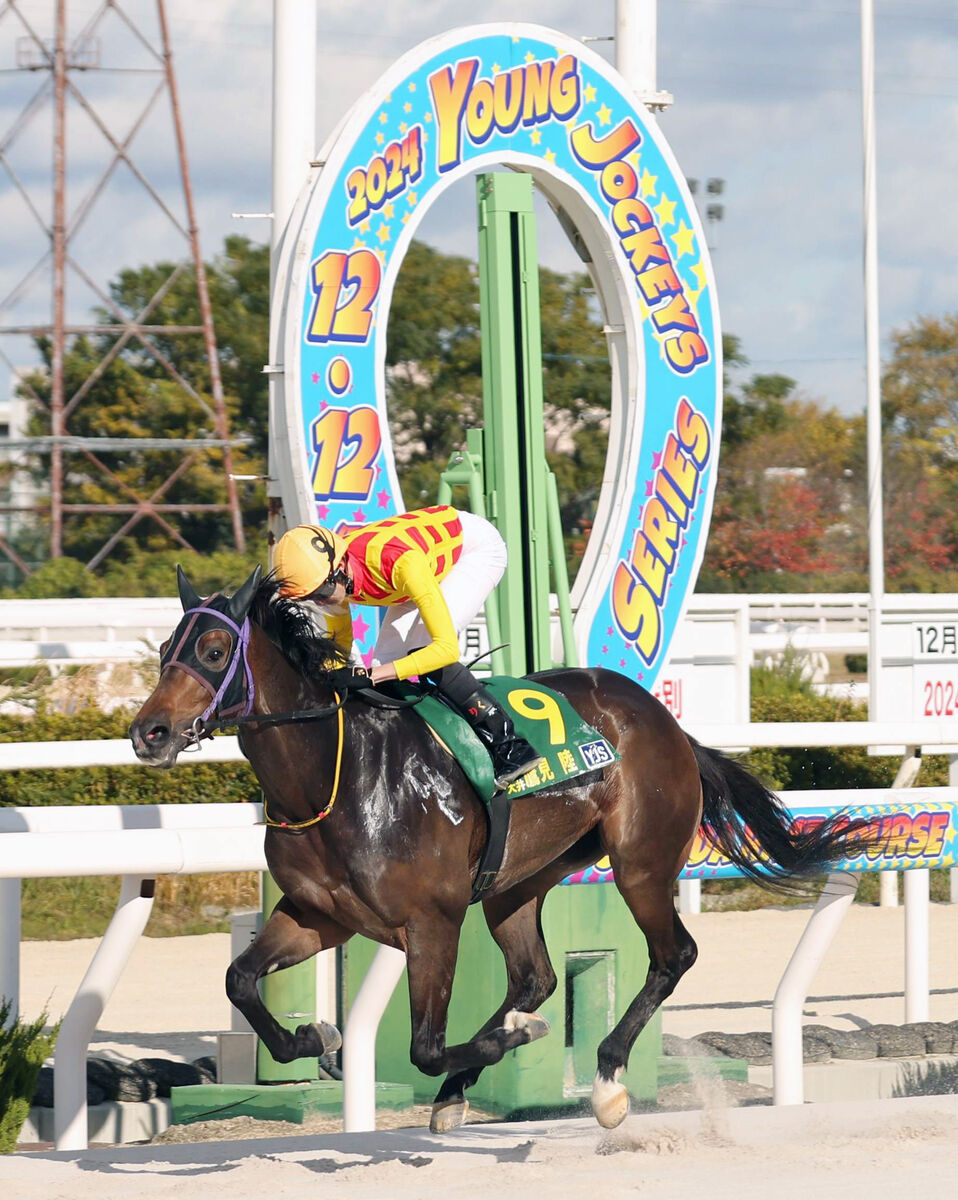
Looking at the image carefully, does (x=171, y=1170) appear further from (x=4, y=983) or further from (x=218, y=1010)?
(x=218, y=1010)

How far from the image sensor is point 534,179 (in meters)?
5.45

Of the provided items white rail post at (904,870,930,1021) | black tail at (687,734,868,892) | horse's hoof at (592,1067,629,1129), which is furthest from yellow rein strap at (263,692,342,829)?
white rail post at (904,870,930,1021)

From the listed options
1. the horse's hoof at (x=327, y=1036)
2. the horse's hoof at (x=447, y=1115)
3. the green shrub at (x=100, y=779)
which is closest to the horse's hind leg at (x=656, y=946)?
the horse's hoof at (x=447, y=1115)

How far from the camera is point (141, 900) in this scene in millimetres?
3705

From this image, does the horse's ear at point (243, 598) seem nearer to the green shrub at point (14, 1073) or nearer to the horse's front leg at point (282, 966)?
the horse's front leg at point (282, 966)

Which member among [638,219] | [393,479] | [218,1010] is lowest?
[218,1010]

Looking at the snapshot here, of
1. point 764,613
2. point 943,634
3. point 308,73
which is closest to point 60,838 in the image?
point 308,73

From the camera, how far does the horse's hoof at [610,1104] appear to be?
3.62m

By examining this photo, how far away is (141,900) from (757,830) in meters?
1.50

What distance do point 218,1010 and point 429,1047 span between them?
9.21ft

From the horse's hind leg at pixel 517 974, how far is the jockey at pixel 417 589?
495 mm

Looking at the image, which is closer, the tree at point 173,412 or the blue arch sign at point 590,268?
the blue arch sign at point 590,268

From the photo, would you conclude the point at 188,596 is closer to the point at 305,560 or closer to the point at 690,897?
the point at 305,560

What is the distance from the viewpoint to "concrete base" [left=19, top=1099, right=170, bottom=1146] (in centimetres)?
449
